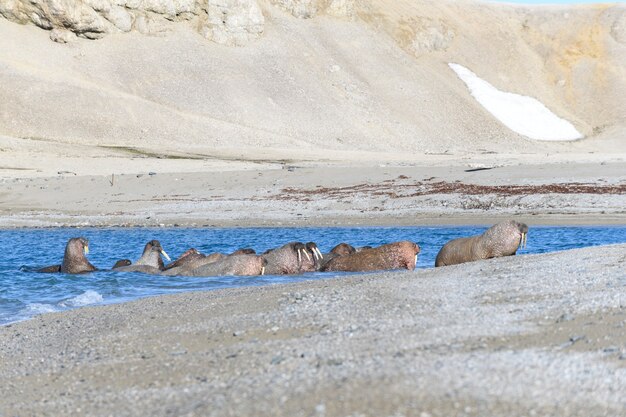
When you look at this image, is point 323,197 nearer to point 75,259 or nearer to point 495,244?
point 75,259

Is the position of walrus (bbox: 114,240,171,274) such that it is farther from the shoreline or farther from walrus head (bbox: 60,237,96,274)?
the shoreline

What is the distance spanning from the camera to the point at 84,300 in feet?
42.4

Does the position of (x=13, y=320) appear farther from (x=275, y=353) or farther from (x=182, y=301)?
(x=275, y=353)

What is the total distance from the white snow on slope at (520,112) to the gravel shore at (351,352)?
204 feet

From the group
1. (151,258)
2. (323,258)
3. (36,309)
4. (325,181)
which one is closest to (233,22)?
(325,181)

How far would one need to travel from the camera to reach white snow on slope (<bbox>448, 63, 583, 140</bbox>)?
235 ft

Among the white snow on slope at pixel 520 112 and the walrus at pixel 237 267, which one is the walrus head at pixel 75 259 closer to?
the walrus at pixel 237 267

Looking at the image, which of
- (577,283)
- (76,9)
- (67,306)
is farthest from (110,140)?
(577,283)

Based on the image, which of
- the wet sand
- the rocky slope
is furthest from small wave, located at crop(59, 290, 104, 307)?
the rocky slope

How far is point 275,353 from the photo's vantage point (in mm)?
6855

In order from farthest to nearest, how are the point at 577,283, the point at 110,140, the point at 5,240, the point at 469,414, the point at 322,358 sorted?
the point at 110,140 → the point at 5,240 → the point at 577,283 → the point at 322,358 → the point at 469,414

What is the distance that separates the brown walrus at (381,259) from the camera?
1567 cm

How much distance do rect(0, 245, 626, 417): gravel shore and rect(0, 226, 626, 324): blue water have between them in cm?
297

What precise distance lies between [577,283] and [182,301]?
13.7ft
